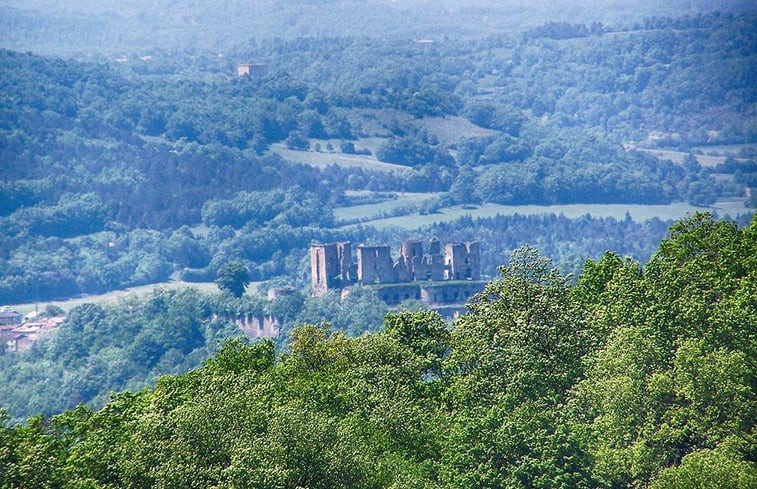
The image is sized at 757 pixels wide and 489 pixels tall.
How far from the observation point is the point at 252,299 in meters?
191

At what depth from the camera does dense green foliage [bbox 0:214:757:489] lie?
4569cm

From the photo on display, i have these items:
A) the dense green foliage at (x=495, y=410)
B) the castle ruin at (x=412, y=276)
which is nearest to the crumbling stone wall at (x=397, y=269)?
the castle ruin at (x=412, y=276)

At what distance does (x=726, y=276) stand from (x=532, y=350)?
7.20m

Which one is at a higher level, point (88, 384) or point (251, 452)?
point (251, 452)

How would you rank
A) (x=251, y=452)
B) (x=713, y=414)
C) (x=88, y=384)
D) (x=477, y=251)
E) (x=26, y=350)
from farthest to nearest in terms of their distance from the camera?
(x=477, y=251) < (x=26, y=350) < (x=88, y=384) < (x=713, y=414) < (x=251, y=452)

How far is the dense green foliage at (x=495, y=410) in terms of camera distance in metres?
45.7

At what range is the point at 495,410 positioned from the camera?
4916 cm

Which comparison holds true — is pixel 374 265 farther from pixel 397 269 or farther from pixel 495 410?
pixel 495 410

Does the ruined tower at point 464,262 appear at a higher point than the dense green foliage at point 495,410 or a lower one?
lower

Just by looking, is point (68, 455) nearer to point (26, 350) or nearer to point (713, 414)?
point (713, 414)

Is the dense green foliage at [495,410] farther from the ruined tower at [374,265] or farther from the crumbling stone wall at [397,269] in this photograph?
the crumbling stone wall at [397,269]

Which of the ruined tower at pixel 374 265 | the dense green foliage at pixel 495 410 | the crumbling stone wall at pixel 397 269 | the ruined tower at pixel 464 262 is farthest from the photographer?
the ruined tower at pixel 464 262

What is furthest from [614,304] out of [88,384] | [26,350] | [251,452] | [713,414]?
[26,350]

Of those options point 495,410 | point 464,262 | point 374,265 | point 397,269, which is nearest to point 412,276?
point 397,269
